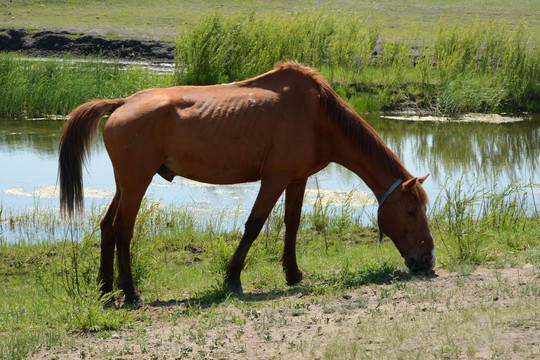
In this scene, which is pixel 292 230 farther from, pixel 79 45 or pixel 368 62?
pixel 79 45

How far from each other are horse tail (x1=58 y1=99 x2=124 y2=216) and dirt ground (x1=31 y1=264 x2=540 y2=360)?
1268 millimetres

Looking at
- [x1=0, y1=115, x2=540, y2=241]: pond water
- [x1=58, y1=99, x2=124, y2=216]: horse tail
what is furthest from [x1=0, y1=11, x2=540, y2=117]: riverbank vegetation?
[x1=58, y1=99, x2=124, y2=216]: horse tail

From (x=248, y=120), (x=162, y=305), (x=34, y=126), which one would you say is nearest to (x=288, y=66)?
(x=248, y=120)

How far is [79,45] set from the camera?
2583 centimetres

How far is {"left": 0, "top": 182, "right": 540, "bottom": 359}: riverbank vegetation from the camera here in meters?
5.57

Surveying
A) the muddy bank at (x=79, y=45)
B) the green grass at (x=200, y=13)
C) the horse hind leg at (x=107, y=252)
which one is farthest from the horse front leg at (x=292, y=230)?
the green grass at (x=200, y=13)

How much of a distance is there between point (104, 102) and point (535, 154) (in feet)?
37.7

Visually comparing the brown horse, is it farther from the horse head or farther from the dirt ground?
the dirt ground

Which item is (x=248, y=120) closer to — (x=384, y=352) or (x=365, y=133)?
(x=365, y=133)

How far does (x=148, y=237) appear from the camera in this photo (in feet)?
29.4

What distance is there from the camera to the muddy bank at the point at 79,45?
2570 centimetres

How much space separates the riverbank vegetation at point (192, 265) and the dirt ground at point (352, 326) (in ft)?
0.27

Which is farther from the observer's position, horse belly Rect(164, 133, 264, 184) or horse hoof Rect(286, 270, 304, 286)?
horse hoof Rect(286, 270, 304, 286)

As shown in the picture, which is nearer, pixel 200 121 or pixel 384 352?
pixel 384 352
